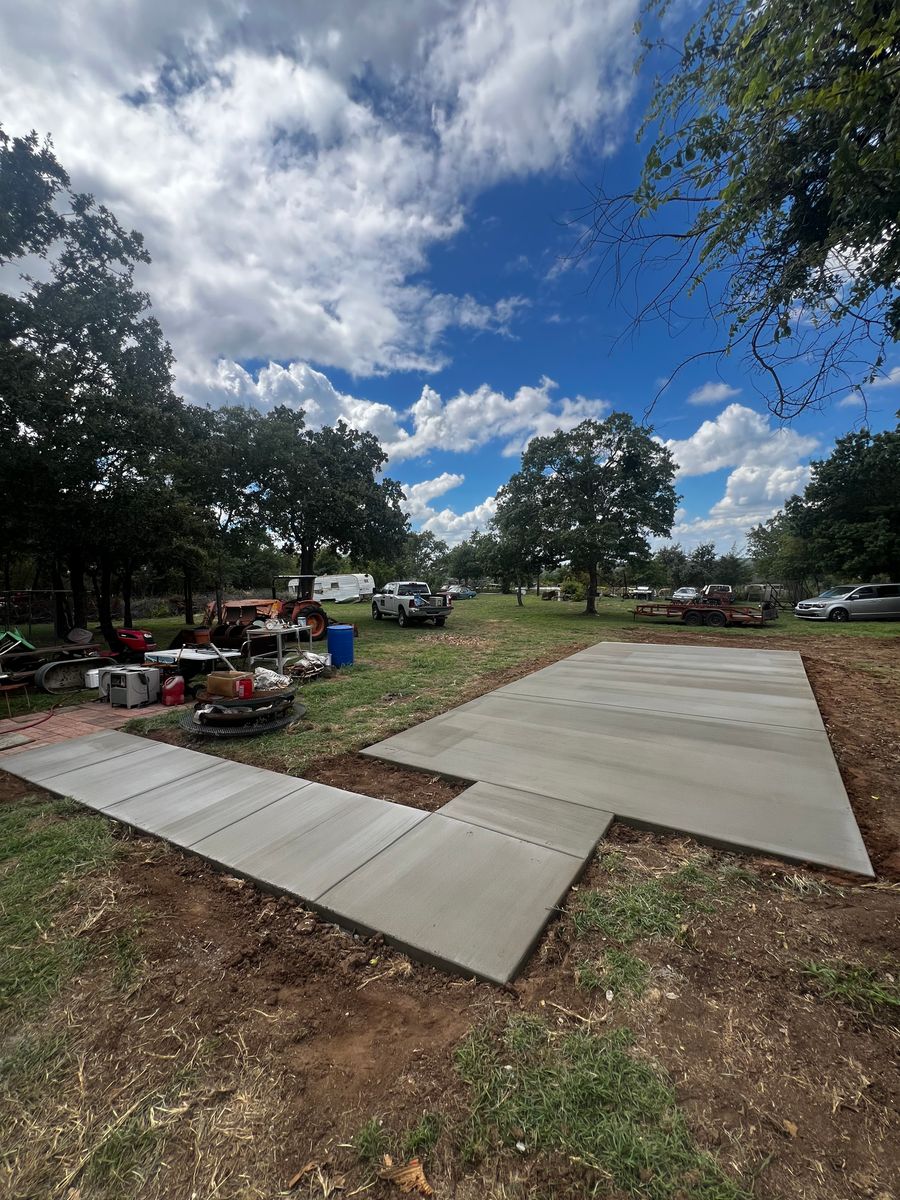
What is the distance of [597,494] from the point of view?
66.8 ft

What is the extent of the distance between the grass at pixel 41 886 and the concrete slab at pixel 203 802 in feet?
0.75

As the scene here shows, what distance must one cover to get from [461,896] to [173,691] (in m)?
5.67

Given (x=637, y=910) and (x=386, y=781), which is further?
(x=386, y=781)

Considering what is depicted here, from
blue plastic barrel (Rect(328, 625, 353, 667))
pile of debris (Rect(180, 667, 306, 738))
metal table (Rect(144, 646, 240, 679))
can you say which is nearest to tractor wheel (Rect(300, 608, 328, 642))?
blue plastic barrel (Rect(328, 625, 353, 667))

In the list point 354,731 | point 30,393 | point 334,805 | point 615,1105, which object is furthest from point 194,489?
point 615,1105

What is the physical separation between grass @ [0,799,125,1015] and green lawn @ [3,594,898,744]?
A: 141 centimetres

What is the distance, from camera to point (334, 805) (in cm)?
337

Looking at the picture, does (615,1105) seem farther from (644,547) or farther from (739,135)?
(644,547)

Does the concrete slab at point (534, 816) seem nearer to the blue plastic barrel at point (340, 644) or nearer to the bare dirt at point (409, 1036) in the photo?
the bare dirt at point (409, 1036)

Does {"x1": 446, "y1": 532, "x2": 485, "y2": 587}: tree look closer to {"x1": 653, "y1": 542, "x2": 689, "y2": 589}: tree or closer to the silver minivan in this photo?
{"x1": 653, "y1": 542, "x2": 689, "y2": 589}: tree

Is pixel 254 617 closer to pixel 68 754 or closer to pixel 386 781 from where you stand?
pixel 68 754

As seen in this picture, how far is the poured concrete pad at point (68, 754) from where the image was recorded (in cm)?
412

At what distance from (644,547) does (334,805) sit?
1897 cm

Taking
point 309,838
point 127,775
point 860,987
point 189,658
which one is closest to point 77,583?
point 189,658
